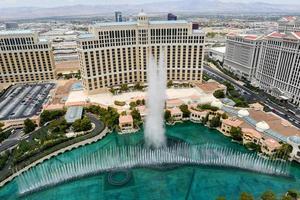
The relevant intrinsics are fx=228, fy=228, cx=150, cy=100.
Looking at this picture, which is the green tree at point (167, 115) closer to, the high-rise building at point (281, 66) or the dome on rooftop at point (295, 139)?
the dome on rooftop at point (295, 139)

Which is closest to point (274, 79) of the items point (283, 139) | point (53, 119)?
point (283, 139)

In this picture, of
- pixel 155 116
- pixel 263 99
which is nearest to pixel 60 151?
pixel 155 116

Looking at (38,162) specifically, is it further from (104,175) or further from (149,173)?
(149,173)

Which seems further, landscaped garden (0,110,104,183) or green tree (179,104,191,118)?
green tree (179,104,191,118)

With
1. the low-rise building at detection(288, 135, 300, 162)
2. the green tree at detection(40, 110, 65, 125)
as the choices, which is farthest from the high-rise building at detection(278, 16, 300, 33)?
the green tree at detection(40, 110, 65, 125)

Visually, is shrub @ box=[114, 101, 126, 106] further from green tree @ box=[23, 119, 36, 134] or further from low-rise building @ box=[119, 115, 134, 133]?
green tree @ box=[23, 119, 36, 134]

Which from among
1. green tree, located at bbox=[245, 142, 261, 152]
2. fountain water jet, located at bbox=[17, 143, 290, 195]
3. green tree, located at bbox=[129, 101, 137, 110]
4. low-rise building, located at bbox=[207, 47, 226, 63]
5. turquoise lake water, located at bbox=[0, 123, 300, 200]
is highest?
low-rise building, located at bbox=[207, 47, 226, 63]
